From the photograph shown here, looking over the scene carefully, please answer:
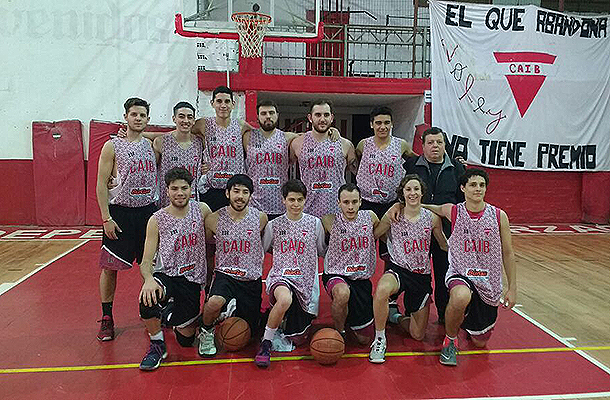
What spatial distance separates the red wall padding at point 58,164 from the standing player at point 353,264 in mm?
6698

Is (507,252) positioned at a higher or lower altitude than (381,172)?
lower

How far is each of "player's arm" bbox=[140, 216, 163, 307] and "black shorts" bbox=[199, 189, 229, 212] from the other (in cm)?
85

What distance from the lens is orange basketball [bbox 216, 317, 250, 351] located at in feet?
11.8

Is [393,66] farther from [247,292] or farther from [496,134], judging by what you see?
[247,292]

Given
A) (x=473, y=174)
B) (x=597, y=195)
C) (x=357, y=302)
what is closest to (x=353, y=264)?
(x=357, y=302)

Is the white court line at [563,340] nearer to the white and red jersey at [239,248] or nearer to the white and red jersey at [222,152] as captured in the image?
the white and red jersey at [239,248]

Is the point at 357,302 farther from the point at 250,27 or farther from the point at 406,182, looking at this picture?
the point at 250,27

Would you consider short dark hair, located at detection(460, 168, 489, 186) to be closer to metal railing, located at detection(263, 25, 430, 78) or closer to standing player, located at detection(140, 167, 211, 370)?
standing player, located at detection(140, 167, 211, 370)

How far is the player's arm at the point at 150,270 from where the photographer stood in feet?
10.9

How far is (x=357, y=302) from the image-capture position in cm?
376

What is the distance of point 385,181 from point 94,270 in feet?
12.6

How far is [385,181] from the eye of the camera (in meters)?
4.21

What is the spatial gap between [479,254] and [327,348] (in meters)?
1.33

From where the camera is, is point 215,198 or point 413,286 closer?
point 413,286
